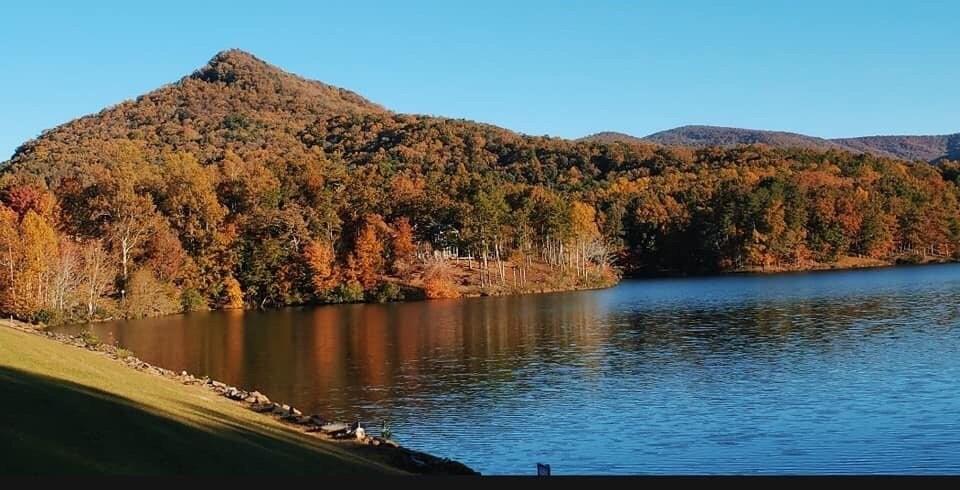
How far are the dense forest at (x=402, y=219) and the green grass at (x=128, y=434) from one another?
46.9 meters

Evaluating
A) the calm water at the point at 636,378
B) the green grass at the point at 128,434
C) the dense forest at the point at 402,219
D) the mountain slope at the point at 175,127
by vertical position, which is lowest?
the calm water at the point at 636,378

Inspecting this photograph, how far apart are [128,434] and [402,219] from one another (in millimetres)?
78667

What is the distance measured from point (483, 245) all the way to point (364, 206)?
1348 cm

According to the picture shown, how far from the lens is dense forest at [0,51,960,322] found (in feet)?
255

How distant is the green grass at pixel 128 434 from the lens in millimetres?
12758

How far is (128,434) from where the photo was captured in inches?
587

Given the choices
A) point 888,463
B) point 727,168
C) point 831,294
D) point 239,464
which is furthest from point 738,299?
point 727,168

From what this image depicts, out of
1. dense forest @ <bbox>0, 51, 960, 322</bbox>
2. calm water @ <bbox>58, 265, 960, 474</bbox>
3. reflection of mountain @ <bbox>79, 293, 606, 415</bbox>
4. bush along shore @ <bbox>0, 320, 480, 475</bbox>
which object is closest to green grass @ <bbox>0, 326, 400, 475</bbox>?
bush along shore @ <bbox>0, 320, 480, 475</bbox>

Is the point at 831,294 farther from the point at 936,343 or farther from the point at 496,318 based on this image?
the point at 936,343

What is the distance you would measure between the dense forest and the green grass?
46.9 m

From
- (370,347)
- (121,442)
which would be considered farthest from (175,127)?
(121,442)

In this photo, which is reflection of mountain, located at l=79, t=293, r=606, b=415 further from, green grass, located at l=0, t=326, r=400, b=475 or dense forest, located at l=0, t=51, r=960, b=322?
dense forest, located at l=0, t=51, r=960, b=322

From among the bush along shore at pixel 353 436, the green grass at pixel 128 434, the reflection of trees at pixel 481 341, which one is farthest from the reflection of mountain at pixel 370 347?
the green grass at pixel 128 434

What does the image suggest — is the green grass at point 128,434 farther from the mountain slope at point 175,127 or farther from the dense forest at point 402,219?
the mountain slope at point 175,127
